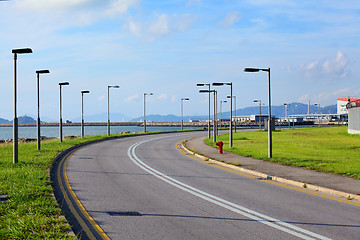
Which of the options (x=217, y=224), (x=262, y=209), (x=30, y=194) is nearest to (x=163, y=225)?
(x=217, y=224)

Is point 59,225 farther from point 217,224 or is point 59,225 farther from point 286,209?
point 286,209

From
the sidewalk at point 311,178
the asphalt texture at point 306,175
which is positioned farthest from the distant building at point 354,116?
the sidewalk at point 311,178

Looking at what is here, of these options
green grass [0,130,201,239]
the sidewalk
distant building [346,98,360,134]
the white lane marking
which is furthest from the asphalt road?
distant building [346,98,360,134]

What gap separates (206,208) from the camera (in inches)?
424

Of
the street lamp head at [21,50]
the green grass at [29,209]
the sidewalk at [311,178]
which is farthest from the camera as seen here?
the street lamp head at [21,50]

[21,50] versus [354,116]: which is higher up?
[21,50]

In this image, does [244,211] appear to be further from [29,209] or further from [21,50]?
[21,50]

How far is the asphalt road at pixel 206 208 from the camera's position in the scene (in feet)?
27.8

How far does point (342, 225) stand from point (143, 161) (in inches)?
613

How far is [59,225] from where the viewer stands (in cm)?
830

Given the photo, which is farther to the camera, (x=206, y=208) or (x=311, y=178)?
(x=311, y=178)

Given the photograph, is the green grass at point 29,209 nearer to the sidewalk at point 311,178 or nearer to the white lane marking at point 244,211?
the white lane marking at point 244,211

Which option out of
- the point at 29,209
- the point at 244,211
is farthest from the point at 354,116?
the point at 29,209

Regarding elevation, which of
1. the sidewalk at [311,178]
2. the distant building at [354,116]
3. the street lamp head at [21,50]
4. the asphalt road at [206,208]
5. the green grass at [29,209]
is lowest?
the asphalt road at [206,208]
